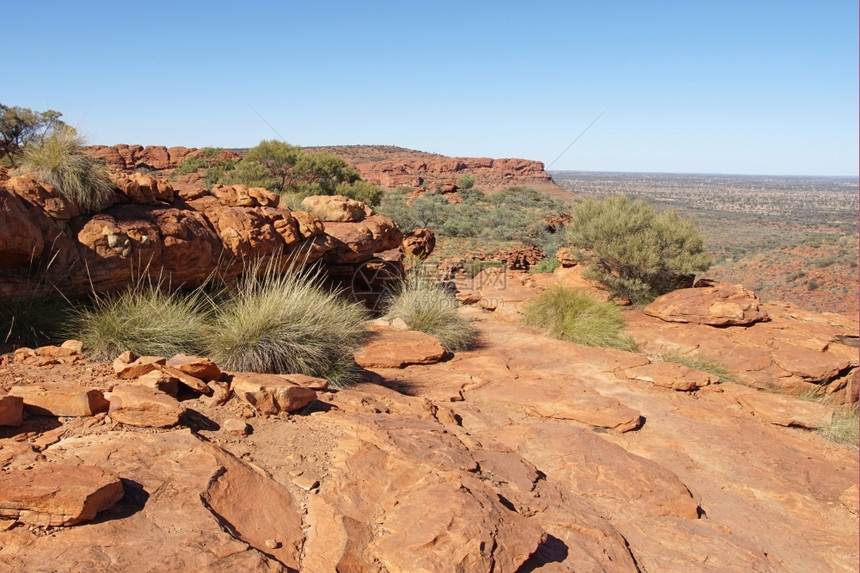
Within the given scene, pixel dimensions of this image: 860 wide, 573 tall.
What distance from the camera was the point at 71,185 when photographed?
5.71 meters

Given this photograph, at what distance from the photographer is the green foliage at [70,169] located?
18.7 ft

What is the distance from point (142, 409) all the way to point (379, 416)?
62.3 inches

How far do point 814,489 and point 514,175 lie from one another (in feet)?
223

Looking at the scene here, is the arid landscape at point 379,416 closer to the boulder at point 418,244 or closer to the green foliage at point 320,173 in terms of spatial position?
the boulder at point 418,244

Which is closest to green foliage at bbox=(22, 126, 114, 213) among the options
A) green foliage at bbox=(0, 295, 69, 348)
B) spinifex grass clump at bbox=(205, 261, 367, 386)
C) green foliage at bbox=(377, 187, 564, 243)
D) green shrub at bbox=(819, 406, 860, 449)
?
green foliage at bbox=(0, 295, 69, 348)

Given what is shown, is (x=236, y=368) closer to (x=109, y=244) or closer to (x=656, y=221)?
(x=109, y=244)

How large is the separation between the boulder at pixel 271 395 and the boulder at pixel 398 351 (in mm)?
2721

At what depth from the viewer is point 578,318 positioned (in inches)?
365

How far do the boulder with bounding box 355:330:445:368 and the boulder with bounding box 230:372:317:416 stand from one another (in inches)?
107

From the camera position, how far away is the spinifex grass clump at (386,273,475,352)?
8234 mm

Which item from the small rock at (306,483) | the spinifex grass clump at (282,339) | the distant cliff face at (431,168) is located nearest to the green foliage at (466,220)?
the spinifex grass clump at (282,339)

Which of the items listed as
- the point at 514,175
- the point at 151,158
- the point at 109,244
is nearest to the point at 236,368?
the point at 109,244

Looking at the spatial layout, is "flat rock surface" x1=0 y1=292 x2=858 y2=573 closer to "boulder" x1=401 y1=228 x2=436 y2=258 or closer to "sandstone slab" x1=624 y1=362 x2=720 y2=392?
"sandstone slab" x1=624 y1=362 x2=720 y2=392

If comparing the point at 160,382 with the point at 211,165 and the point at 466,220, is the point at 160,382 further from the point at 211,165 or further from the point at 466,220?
the point at 211,165
